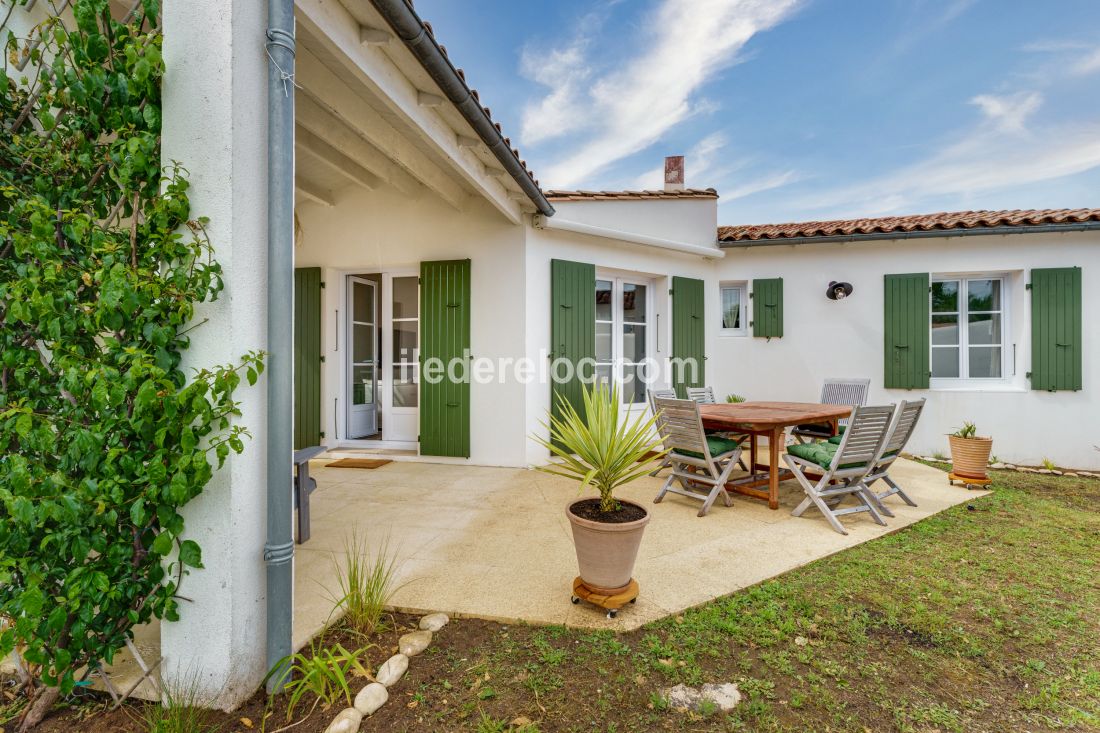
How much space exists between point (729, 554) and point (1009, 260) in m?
5.88

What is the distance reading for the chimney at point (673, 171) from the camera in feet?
22.9

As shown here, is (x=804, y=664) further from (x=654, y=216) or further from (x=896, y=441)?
(x=654, y=216)

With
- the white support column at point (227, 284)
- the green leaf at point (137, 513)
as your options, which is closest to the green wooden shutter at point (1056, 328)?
the white support column at point (227, 284)

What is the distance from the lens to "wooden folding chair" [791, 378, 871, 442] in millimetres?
4710

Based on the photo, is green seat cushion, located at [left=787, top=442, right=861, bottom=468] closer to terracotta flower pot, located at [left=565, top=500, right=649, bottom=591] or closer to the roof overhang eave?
terracotta flower pot, located at [left=565, top=500, right=649, bottom=591]

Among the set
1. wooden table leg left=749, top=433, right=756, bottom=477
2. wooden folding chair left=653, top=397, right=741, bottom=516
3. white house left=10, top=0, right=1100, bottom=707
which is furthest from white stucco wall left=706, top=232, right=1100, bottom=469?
wooden folding chair left=653, top=397, right=741, bottom=516

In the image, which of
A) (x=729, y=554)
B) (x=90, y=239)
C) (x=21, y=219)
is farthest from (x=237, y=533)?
(x=729, y=554)

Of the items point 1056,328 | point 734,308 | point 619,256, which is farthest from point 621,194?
point 1056,328

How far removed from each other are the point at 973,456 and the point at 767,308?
2.76 meters

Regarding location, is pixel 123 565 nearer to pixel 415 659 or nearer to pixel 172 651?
pixel 172 651

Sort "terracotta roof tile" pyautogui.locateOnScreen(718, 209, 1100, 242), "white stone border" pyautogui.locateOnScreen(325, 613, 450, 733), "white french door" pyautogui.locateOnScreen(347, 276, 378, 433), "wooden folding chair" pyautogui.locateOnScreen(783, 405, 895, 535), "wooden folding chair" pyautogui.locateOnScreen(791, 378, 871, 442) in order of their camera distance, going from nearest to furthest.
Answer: "white stone border" pyautogui.locateOnScreen(325, 613, 450, 733) < "wooden folding chair" pyautogui.locateOnScreen(783, 405, 895, 535) < "wooden folding chair" pyautogui.locateOnScreen(791, 378, 871, 442) < "terracotta roof tile" pyautogui.locateOnScreen(718, 209, 1100, 242) < "white french door" pyautogui.locateOnScreen(347, 276, 378, 433)

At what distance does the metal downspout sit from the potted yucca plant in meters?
1.02

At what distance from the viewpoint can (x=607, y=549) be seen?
79.4 inches

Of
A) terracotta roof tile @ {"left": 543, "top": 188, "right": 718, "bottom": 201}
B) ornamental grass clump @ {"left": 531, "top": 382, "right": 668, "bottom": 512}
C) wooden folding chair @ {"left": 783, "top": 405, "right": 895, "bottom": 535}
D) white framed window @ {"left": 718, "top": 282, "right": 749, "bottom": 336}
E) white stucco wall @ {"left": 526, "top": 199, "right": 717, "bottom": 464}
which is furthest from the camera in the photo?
white framed window @ {"left": 718, "top": 282, "right": 749, "bottom": 336}
